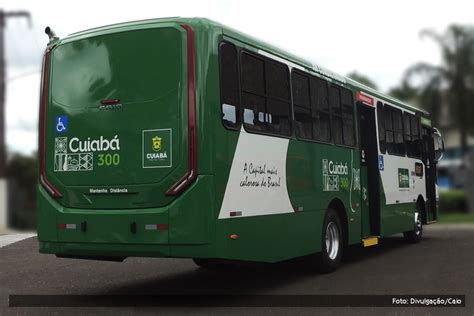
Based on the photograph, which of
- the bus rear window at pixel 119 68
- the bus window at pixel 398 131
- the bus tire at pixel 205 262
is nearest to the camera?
the bus rear window at pixel 119 68

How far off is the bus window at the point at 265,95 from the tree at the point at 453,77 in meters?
29.6

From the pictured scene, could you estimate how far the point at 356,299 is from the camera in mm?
7676

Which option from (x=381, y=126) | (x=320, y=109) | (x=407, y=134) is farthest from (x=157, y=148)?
(x=407, y=134)

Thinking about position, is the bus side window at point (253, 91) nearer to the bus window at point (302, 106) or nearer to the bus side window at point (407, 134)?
the bus window at point (302, 106)

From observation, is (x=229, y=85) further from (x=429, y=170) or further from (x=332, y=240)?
(x=429, y=170)

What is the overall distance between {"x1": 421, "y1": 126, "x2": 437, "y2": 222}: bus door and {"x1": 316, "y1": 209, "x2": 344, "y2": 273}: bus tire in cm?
587

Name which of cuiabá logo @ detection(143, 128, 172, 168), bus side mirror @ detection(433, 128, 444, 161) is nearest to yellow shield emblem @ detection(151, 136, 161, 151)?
cuiabá logo @ detection(143, 128, 172, 168)

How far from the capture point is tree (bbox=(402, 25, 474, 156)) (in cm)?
3556

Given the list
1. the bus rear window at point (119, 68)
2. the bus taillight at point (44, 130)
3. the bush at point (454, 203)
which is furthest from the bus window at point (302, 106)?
the bush at point (454, 203)

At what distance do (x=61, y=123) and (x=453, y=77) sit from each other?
A: 3197 centimetres

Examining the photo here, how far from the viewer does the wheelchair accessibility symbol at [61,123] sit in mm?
7686

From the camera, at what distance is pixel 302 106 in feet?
29.8

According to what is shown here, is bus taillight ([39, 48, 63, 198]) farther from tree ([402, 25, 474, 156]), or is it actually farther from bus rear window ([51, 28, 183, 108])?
tree ([402, 25, 474, 156])

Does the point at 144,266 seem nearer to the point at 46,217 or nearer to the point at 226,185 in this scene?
the point at 46,217
